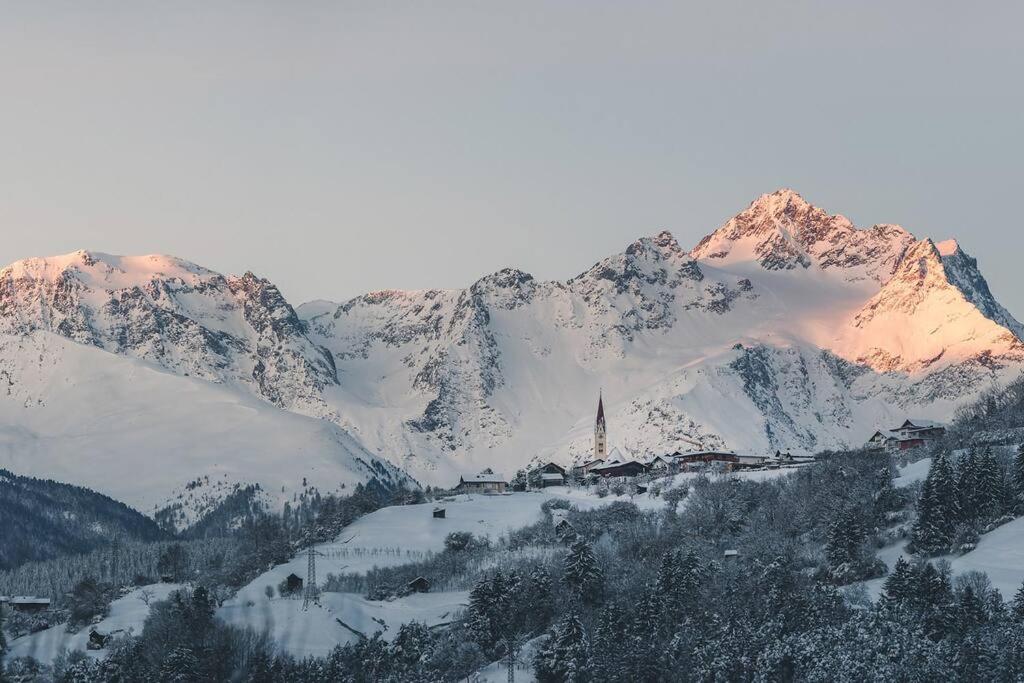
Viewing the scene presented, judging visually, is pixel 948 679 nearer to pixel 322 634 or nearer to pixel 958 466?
pixel 958 466

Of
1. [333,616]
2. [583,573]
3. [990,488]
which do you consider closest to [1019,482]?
[990,488]

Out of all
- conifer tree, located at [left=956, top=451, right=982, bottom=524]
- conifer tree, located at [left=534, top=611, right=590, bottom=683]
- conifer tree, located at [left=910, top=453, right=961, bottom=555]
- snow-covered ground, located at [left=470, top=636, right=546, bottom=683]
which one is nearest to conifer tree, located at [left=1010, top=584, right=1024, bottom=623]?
conifer tree, located at [left=910, top=453, right=961, bottom=555]

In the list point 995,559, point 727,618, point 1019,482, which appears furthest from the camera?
point 1019,482

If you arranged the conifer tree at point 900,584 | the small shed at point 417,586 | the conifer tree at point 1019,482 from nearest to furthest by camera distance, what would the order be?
the conifer tree at point 900,584, the conifer tree at point 1019,482, the small shed at point 417,586

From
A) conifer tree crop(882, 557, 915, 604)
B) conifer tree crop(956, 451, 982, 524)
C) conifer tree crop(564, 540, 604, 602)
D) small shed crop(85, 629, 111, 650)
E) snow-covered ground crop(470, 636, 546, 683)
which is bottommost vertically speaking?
snow-covered ground crop(470, 636, 546, 683)

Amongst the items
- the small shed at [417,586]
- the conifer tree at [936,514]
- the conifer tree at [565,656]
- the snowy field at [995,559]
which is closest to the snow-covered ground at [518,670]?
the conifer tree at [565,656]

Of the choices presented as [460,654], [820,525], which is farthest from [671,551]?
[460,654]

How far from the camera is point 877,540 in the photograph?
588 ft

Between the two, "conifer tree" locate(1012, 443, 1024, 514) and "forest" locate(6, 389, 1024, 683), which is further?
"conifer tree" locate(1012, 443, 1024, 514)

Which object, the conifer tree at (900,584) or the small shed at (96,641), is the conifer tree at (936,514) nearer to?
the conifer tree at (900,584)

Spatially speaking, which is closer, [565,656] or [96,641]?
[565,656]

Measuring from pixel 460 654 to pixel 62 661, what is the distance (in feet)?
126

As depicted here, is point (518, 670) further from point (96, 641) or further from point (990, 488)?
point (990, 488)

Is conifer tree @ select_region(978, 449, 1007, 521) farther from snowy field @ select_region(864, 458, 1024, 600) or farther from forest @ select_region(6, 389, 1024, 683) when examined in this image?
snowy field @ select_region(864, 458, 1024, 600)
